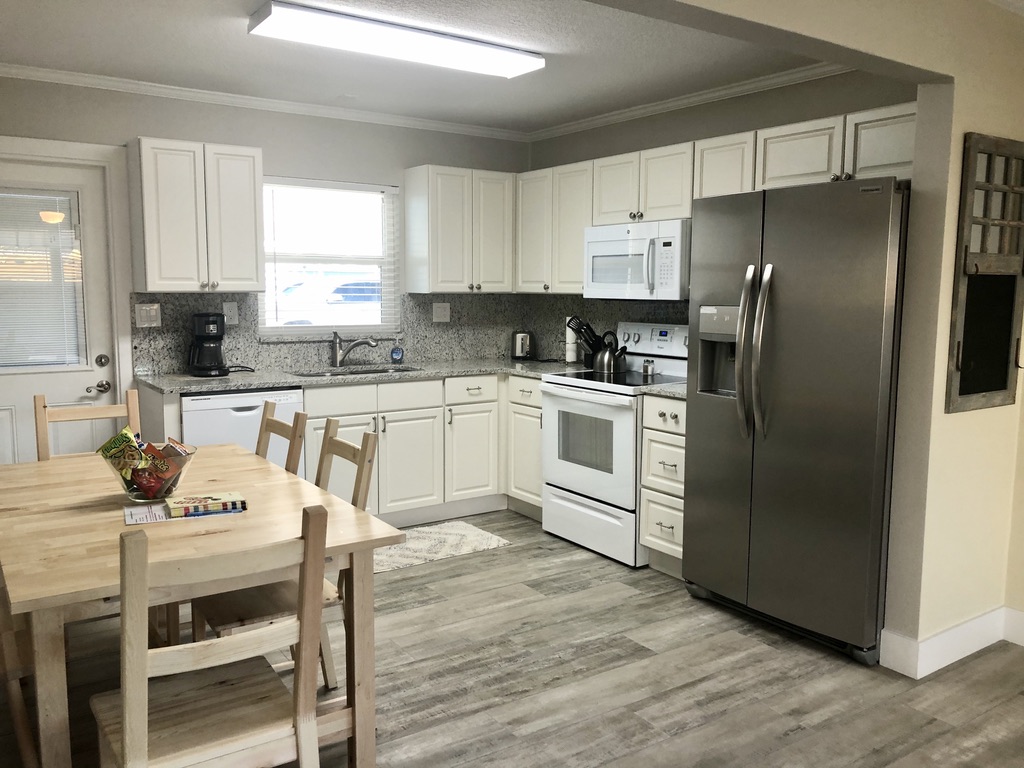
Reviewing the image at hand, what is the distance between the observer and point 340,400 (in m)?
4.31

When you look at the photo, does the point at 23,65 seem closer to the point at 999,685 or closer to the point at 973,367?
the point at 973,367

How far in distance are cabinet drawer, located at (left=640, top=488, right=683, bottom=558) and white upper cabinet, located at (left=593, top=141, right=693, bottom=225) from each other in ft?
4.61

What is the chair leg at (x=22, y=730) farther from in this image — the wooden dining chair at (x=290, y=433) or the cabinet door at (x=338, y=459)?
the cabinet door at (x=338, y=459)

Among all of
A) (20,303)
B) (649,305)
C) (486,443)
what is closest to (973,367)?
(649,305)

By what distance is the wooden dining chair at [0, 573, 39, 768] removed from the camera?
222cm

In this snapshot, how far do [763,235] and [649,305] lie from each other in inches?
62.2

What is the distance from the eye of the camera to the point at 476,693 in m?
2.78

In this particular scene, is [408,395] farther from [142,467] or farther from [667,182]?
[142,467]

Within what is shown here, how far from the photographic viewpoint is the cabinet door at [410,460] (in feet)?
14.8

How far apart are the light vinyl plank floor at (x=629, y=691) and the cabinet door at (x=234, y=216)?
182cm

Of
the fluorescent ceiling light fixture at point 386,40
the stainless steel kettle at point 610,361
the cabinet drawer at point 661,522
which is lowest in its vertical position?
the cabinet drawer at point 661,522

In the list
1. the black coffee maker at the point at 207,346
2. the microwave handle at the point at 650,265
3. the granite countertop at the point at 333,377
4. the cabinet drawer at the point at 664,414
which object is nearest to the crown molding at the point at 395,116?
the microwave handle at the point at 650,265

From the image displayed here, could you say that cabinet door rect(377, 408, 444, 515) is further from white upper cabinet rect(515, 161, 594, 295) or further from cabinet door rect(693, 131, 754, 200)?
cabinet door rect(693, 131, 754, 200)

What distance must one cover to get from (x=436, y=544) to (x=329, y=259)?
1878 millimetres
